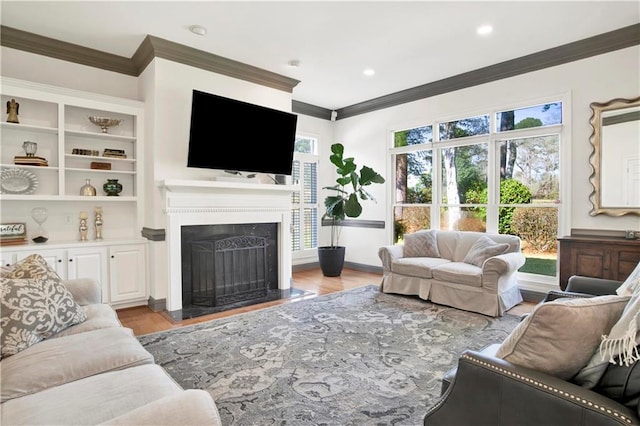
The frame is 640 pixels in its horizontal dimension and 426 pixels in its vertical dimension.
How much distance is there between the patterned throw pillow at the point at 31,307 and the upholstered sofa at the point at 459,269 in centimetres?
351

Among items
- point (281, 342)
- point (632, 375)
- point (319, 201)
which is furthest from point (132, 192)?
point (632, 375)

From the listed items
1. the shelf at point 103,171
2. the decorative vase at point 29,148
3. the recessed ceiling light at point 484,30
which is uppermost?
the recessed ceiling light at point 484,30

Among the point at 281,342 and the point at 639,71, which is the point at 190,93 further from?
the point at 639,71

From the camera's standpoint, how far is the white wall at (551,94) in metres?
3.69

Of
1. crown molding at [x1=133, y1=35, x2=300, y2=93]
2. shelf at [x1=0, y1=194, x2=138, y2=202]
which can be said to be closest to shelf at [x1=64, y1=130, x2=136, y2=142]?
shelf at [x1=0, y1=194, x2=138, y2=202]

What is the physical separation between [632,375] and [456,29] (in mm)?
3506

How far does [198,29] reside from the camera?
11.6 ft

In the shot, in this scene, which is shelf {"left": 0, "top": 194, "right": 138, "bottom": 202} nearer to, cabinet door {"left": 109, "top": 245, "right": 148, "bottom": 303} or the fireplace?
cabinet door {"left": 109, "top": 245, "right": 148, "bottom": 303}

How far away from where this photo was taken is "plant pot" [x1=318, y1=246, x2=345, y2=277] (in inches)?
225

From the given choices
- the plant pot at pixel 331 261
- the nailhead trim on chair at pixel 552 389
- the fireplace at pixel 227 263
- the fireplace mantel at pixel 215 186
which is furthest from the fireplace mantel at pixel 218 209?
the nailhead trim on chair at pixel 552 389

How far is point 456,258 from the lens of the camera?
180 inches

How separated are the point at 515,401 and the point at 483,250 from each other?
10.6 feet

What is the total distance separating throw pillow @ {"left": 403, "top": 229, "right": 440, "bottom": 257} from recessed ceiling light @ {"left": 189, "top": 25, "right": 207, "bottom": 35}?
3592mm

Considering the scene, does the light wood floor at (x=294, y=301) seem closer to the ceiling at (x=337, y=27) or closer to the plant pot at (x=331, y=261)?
the plant pot at (x=331, y=261)
